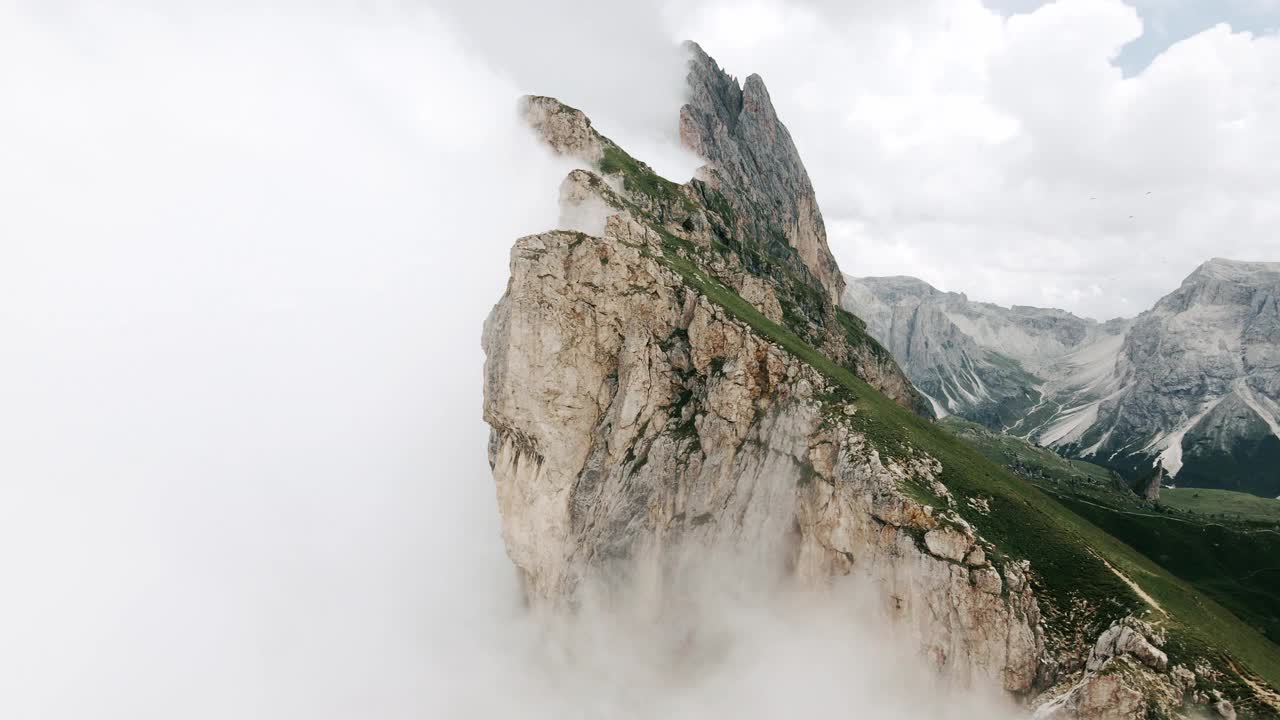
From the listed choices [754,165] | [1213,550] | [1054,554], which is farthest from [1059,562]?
[754,165]

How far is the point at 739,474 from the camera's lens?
2496 inches

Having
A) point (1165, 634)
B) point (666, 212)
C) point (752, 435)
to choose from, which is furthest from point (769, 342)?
point (666, 212)

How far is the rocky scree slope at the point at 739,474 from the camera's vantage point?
141 feet

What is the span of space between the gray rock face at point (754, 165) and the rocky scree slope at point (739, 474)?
242 ft

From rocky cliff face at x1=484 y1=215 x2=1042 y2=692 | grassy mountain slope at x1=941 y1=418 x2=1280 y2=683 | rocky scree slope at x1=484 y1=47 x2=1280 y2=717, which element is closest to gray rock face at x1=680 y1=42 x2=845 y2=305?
rocky scree slope at x1=484 y1=47 x2=1280 y2=717

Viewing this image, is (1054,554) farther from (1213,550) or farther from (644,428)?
(1213,550)

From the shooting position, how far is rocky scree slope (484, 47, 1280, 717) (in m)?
43.1

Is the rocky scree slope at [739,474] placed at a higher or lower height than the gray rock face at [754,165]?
lower

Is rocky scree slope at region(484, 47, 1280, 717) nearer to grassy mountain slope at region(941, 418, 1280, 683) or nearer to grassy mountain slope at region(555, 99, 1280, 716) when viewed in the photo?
grassy mountain slope at region(555, 99, 1280, 716)

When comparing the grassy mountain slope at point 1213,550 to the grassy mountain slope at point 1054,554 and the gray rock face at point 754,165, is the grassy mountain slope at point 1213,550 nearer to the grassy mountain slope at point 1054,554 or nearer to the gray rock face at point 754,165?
the grassy mountain slope at point 1054,554

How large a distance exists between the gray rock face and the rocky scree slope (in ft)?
242

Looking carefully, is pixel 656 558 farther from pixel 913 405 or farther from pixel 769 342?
pixel 913 405

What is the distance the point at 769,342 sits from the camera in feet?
212

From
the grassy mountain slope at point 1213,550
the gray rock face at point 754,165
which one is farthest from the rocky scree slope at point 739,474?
the grassy mountain slope at point 1213,550
